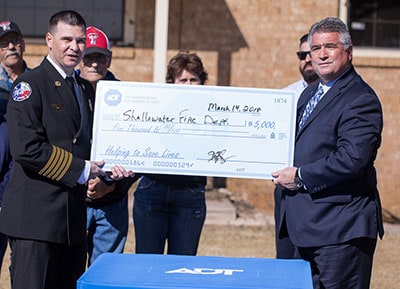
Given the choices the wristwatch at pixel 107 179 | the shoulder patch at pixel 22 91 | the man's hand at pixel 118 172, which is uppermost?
the shoulder patch at pixel 22 91

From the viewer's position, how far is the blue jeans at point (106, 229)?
17.3 ft

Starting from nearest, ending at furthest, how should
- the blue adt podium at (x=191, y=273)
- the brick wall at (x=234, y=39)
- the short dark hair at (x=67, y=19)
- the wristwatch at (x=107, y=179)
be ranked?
the blue adt podium at (x=191, y=273) → the short dark hair at (x=67, y=19) → the wristwatch at (x=107, y=179) → the brick wall at (x=234, y=39)

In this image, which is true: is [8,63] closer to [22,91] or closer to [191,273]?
[22,91]

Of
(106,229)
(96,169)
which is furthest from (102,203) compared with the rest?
(96,169)

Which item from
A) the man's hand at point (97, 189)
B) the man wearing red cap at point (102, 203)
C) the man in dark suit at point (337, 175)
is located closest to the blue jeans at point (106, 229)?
the man wearing red cap at point (102, 203)

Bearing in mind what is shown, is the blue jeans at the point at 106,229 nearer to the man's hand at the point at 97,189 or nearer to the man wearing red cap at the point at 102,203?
the man wearing red cap at the point at 102,203

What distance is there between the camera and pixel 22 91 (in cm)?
417

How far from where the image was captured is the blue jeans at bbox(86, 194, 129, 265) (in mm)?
5281

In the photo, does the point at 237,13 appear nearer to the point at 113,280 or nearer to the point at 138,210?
the point at 138,210

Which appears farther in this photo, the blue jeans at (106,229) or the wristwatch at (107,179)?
the blue jeans at (106,229)

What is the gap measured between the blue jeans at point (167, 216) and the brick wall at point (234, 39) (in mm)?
6935

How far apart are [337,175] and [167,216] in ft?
5.24

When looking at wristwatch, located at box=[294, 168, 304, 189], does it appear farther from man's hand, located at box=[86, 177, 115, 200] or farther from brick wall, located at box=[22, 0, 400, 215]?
brick wall, located at box=[22, 0, 400, 215]

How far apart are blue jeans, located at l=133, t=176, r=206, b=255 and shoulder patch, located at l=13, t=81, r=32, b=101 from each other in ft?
4.51
